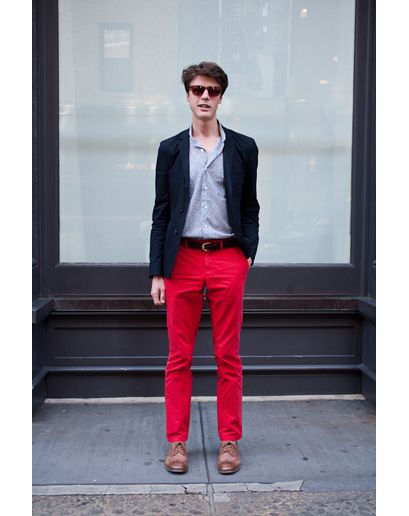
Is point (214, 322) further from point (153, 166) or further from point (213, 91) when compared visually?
point (153, 166)

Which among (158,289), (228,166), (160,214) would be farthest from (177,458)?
(228,166)

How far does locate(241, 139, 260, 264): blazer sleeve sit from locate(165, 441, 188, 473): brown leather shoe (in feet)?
3.61

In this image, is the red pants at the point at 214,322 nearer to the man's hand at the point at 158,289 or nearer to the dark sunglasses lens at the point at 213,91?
the man's hand at the point at 158,289

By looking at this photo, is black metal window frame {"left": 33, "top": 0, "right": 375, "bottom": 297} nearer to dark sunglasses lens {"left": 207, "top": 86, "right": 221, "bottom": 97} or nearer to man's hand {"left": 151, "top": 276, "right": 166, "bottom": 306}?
man's hand {"left": 151, "top": 276, "right": 166, "bottom": 306}

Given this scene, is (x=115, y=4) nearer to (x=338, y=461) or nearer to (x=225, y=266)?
(x=225, y=266)

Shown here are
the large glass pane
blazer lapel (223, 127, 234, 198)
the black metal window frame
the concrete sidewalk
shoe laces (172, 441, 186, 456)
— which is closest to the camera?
the concrete sidewalk

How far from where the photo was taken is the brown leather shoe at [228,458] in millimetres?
3550

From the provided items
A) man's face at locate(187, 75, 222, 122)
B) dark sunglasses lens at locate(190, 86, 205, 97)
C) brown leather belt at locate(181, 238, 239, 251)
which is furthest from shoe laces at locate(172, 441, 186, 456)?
dark sunglasses lens at locate(190, 86, 205, 97)

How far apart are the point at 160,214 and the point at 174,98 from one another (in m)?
1.49

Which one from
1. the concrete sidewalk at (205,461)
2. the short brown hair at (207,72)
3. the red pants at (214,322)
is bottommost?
the concrete sidewalk at (205,461)

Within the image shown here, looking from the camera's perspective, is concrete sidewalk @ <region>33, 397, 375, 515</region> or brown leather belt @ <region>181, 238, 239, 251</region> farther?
brown leather belt @ <region>181, 238, 239, 251</region>

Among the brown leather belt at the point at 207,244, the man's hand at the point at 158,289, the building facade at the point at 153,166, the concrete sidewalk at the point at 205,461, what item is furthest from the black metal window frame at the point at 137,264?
the brown leather belt at the point at 207,244

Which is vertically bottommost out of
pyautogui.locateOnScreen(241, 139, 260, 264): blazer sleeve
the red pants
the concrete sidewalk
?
the concrete sidewalk

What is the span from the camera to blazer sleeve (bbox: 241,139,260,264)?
11.9ft
